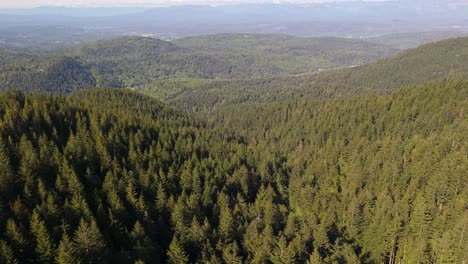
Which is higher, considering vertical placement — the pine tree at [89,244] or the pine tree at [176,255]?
the pine tree at [89,244]

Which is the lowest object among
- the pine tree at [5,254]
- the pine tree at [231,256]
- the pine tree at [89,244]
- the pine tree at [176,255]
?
the pine tree at [231,256]

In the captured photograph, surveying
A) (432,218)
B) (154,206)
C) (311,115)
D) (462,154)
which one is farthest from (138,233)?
(311,115)

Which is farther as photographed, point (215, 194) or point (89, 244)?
point (215, 194)

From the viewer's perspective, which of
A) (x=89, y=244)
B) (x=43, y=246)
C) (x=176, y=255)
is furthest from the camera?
(x=176, y=255)

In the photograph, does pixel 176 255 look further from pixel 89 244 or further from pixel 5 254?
pixel 5 254

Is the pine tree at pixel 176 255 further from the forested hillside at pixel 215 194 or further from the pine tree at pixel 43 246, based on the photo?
the pine tree at pixel 43 246

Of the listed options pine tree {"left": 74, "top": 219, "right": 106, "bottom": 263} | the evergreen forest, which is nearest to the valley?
pine tree {"left": 74, "top": 219, "right": 106, "bottom": 263}

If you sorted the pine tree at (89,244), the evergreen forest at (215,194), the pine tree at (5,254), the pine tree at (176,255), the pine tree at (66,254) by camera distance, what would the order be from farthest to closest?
the evergreen forest at (215,194), the pine tree at (176,255), the pine tree at (89,244), the pine tree at (66,254), the pine tree at (5,254)

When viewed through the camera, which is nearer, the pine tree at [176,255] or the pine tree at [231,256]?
the pine tree at [176,255]

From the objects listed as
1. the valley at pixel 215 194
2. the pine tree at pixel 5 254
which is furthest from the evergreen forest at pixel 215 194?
the valley at pixel 215 194

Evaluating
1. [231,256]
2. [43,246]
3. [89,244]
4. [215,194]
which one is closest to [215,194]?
[215,194]
